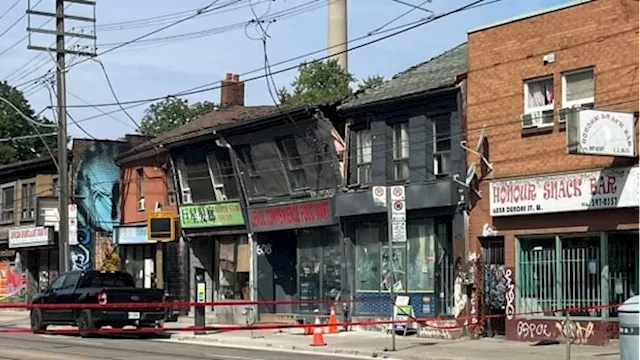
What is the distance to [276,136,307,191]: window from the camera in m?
30.4

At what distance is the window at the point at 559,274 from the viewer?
21.6 metres

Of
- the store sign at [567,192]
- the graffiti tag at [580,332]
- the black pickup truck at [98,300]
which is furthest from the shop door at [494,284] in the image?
the black pickup truck at [98,300]

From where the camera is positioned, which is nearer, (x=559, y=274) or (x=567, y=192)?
(x=567, y=192)

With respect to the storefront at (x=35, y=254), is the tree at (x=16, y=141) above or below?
above

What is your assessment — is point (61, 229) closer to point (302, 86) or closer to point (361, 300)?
point (361, 300)

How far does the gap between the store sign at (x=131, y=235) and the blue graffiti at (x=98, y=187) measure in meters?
3.13

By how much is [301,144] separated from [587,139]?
11.8m

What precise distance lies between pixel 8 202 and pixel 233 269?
20290mm

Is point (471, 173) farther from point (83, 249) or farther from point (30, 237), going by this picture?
point (30, 237)

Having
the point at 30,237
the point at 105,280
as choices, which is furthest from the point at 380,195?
the point at 30,237

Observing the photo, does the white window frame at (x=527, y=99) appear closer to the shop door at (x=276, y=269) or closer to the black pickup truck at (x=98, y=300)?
the black pickup truck at (x=98, y=300)

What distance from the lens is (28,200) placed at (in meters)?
47.9

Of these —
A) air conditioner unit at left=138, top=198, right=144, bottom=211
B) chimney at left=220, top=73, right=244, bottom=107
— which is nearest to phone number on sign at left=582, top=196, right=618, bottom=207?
air conditioner unit at left=138, top=198, right=144, bottom=211

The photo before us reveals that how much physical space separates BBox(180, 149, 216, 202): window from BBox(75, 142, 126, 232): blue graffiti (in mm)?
8109
